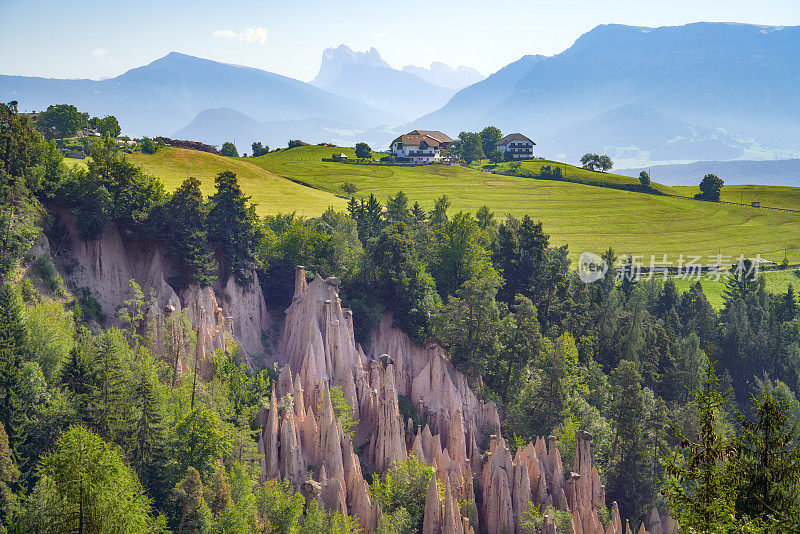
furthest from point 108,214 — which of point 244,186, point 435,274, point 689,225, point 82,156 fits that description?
point 689,225

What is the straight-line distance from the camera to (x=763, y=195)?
629ft

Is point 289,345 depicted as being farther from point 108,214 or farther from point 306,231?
point 108,214

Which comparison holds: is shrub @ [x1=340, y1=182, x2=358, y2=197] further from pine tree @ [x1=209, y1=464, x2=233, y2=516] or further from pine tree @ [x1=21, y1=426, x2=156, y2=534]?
pine tree @ [x1=21, y1=426, x2=156, y2=534]

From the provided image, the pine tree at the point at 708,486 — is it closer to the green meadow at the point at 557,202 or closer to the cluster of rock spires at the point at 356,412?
the cluster of rock spires at the point at 356,412

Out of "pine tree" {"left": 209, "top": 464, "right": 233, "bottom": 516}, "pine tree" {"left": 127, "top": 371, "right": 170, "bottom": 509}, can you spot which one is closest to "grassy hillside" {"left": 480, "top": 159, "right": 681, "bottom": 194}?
"pine tree" {"left": 127, "top": 371, "right": 170, "bottom": 509}

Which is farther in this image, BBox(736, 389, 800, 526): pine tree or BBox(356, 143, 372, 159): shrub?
BBox(356, 143, 372, 159): shrub

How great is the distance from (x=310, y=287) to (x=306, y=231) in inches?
391

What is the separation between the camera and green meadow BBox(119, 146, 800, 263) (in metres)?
133

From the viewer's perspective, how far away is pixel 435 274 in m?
79.4

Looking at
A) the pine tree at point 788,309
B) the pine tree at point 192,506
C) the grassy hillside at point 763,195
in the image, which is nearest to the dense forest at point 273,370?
the pine tree at point 192,506

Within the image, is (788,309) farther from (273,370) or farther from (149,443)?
(149,443)

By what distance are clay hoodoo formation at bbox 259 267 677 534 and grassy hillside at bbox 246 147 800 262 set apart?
76.7 meters

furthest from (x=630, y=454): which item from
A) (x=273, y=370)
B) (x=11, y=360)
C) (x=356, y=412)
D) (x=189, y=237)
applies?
(x=11, y=360)

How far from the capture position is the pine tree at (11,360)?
139 feet
